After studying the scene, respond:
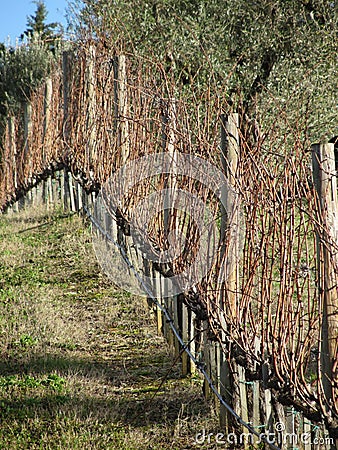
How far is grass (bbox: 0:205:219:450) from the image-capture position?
3.63m

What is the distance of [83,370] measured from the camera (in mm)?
4500

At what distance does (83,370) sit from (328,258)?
2599 millimetres

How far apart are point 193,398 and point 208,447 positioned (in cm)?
56

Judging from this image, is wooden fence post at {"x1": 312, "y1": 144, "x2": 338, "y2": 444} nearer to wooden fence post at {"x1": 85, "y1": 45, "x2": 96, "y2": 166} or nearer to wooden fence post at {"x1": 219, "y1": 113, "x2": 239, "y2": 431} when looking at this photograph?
wooden fence post at {"x1": 219, "y1": 113, "x2": 239, "y2": 431}

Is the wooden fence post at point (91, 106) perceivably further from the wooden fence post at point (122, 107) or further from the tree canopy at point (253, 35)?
the tree canopy at point (253, 35)

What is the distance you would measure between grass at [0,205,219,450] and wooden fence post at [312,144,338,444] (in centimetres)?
132

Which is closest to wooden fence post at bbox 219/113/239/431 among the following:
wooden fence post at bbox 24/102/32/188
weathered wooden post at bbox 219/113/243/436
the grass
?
weathered wooden post at bbox 219/113/243/436

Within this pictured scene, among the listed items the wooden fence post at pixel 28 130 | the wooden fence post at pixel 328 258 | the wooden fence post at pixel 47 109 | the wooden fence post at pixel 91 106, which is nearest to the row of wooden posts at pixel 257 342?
the wooden fence post at pixel 328 258

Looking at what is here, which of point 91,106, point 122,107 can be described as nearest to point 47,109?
point 91,106

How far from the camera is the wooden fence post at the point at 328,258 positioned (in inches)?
92.0

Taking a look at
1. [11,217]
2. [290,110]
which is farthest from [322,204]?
[11,217]

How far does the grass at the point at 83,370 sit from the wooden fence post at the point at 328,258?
4.32 feet

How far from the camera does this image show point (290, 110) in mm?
9367

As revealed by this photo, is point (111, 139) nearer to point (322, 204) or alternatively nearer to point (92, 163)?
point (92, 163)
